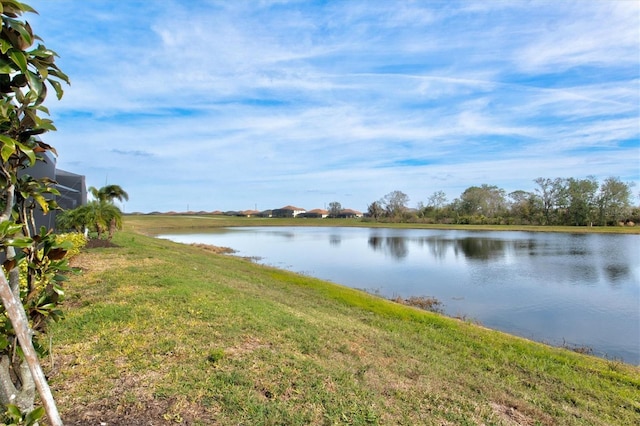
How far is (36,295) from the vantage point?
2.12m

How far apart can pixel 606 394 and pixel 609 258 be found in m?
23.9

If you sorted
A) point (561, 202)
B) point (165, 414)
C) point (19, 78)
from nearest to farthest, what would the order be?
1. point (19, 78)
2. point (165, 414)
3. point (561, 202)

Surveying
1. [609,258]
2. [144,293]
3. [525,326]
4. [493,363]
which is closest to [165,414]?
[144,293]

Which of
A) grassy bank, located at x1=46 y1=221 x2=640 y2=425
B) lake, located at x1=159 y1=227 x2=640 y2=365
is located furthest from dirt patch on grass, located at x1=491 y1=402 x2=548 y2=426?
lake, located at x1=159 y1=227 x2=640 y2=365

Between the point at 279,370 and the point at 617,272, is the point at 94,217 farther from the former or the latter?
the point at 617,272

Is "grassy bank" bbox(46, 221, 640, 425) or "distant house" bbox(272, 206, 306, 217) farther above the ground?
"distant house" bbox(272, 206, 306, 217)

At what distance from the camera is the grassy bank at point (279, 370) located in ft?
11.0

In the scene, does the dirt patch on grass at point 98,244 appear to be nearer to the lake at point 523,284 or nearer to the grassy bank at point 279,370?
the grassy bank at point 279,370

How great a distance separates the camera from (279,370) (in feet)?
13.6

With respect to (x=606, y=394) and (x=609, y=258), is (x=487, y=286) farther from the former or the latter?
(x=609, y=258)

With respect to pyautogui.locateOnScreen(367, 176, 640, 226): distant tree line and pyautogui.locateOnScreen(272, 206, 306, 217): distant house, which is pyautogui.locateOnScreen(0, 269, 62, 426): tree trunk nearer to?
pyautogui.locateOnScreen(367, 176, 640, 226): distant tree line

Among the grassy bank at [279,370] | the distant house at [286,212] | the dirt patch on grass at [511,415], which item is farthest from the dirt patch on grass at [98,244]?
the distant house at [286,212]

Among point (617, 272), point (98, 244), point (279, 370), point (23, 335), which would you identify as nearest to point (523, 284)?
point (617, 272)

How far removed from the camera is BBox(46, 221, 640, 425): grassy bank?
335 centimetres
